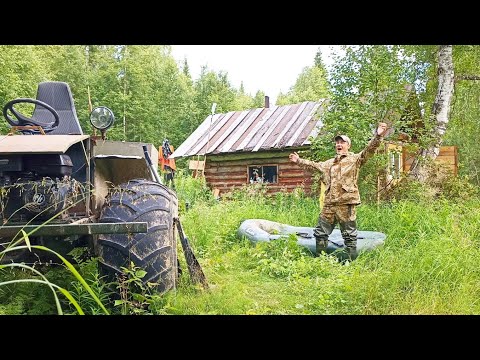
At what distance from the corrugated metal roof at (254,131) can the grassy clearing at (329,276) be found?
3.50 metres

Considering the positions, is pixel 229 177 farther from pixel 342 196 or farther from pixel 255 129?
pixel 342 196

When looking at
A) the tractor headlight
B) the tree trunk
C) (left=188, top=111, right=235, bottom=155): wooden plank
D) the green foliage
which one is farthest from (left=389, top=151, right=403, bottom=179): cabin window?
the green foliage

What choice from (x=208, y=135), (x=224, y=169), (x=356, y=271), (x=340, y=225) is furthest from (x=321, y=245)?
(x=208, y=135)

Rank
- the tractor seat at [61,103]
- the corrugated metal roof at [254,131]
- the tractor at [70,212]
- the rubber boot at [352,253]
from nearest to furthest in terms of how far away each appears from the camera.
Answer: the tractor at [70,212], the tractor seat at [61,103], the rubber boot at [352,253], the corrugated metal roof at [254,131]

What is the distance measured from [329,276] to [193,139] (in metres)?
7.50

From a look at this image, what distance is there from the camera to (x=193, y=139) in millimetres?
11133

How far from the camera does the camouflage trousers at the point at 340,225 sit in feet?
A: 15.4

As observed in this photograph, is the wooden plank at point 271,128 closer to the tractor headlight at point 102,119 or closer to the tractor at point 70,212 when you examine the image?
the tractor headlight at point 102,119

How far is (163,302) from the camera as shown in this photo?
2.76 metres

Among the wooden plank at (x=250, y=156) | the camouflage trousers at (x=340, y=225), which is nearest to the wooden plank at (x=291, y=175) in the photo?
the wooden plank at (x=250, y=156)

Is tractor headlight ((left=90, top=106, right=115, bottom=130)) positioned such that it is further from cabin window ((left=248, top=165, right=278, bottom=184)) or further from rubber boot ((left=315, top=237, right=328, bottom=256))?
cabin window ((left=248, top=165, right=278, bottom=184))

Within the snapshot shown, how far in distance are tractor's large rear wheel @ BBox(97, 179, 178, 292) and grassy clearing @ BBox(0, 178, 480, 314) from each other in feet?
0.51

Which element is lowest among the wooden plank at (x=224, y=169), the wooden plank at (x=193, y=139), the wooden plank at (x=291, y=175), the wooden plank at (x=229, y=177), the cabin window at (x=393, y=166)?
the wooden plank at (x=229, y=177)

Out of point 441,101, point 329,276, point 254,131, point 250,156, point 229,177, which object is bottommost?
point 329,276
